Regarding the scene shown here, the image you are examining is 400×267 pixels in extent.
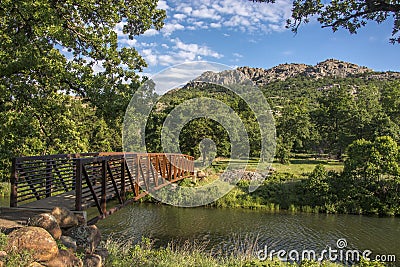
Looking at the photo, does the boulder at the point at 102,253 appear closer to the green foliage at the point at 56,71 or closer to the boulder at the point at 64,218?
the boulder at the point at 64,218

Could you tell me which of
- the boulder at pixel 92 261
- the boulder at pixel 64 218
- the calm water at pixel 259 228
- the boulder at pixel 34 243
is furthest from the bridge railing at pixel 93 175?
the calm water at pixel 259 228

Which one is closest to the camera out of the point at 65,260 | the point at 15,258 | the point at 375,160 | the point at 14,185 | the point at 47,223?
the point at 15,258

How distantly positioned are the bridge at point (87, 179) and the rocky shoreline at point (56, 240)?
571 millimetres

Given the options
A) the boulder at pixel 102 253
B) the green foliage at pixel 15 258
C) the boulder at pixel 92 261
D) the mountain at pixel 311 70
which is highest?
the mountain at pixel 311 70

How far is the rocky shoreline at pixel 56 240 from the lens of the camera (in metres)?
4.16

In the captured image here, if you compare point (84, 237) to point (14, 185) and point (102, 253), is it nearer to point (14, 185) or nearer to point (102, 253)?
point (102, 253)

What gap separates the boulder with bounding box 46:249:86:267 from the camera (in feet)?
14.1

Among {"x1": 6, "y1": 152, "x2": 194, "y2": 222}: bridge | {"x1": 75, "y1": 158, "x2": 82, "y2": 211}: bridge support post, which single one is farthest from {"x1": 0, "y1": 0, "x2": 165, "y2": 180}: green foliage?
{"x1": 75, "y1": 158, "x2": 82, "y2": 211}: bridge support post

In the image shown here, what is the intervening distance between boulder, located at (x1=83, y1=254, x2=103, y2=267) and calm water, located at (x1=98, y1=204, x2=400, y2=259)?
8.31 meters

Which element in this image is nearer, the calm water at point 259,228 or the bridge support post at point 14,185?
the bridge support post at point 14,185

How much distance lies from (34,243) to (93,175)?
12.7 feet

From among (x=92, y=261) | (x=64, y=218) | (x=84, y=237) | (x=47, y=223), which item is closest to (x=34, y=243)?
(x=47, y=223)

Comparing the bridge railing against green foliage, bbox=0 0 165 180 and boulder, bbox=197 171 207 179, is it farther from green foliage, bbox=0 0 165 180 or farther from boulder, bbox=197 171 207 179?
boulder, bbox=197 171 207 179

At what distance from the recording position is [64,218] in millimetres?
5449
